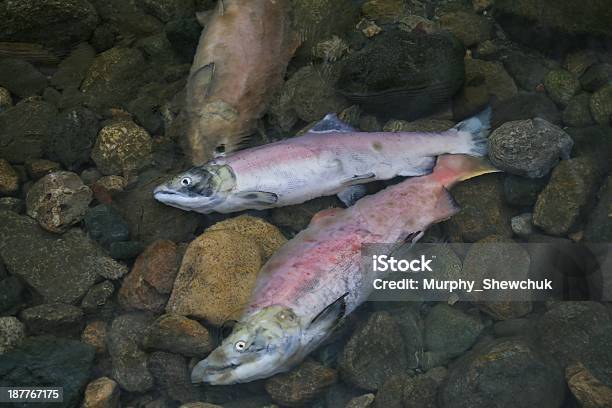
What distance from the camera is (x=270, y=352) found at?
3117 mm

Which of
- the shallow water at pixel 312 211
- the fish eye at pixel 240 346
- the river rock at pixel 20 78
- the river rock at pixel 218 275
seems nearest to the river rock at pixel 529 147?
the shallow water at pixel 312 211

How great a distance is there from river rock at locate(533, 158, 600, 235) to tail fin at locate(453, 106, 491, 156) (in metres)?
0.47

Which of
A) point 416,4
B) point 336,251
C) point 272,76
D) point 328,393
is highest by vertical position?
point 416,4

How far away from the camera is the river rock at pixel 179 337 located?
3287 mm

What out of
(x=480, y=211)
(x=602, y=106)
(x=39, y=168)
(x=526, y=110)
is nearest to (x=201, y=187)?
(x=39, y=168)

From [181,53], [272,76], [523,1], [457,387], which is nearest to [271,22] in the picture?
[272,76]

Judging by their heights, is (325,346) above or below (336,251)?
below

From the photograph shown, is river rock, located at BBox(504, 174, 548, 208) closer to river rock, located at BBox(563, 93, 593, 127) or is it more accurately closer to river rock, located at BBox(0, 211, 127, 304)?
river rock, located at BBox(563, 93, 593, 127)

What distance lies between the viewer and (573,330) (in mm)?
3168

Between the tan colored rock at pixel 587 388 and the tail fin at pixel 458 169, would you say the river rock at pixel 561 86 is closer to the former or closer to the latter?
the tail fin at pixel 458 169

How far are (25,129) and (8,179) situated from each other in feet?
1.40

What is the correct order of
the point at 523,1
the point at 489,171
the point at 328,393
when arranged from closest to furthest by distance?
the point at 328,393 → the point at 489,171 → the point at 523,1

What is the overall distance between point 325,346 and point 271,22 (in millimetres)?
2439

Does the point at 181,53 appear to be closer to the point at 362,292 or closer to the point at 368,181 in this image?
the point at 368,181
